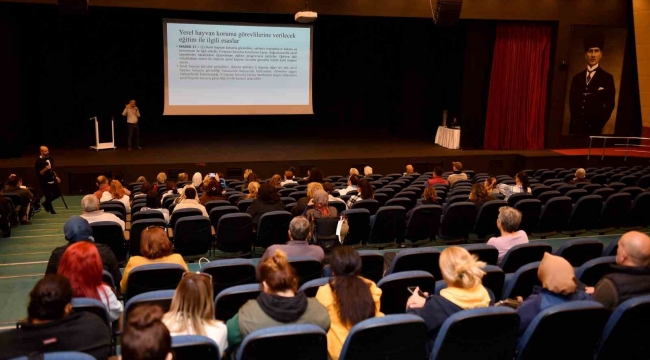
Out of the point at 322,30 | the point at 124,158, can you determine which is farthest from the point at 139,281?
the point at 322,30

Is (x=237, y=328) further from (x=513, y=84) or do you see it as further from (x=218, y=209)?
(x=513, y=84)

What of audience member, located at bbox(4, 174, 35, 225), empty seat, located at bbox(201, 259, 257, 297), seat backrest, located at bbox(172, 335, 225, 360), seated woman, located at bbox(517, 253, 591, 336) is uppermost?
seated woman, located at bbox(517, 253, 591, 336)

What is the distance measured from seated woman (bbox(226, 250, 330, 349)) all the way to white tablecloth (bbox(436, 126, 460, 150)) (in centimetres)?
1357

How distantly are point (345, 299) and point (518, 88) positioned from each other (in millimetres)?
14179

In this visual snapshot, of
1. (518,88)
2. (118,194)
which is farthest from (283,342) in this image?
(518,88)

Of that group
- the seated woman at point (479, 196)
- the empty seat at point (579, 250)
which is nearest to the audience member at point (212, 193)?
the seated woman at point (479, 196)

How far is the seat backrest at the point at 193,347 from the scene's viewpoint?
2.56m

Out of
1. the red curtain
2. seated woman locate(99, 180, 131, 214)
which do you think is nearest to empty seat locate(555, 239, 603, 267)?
seated woman locate(99, 180, 131, 214)

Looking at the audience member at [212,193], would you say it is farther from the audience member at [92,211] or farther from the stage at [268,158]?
the stage at [268,158]

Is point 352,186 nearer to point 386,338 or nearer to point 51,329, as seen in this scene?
point 386,338

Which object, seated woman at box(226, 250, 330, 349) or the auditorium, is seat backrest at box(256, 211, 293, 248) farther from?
seated woman at box(226, 250, 330, 349)

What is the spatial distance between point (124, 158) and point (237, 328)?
11041 mm

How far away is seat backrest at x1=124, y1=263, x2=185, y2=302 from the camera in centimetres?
386

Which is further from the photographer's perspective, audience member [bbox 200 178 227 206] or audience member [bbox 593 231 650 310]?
audience member [bbox 200 178 227 206]
